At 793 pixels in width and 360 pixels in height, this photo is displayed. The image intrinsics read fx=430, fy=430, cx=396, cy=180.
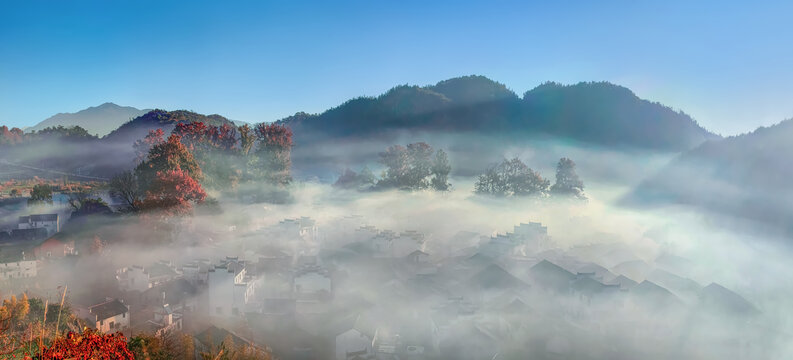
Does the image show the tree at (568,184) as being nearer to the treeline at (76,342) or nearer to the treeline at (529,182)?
the treeline at (529,182)

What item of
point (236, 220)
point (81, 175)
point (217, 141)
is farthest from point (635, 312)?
point (81, 175)

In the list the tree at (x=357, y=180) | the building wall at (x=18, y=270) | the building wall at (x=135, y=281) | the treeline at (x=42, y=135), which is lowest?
the building wall at (x=135, y=281)

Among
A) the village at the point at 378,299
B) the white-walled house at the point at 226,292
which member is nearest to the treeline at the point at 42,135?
the village at the point at 378,299

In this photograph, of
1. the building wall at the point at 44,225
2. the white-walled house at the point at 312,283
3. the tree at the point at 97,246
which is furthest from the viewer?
the building wall at the point at 44,225

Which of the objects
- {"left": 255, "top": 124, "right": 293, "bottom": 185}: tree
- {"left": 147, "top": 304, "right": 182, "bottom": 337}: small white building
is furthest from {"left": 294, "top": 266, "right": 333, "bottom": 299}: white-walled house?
{"left": 255, "top": 124, "right": 293, "bottom": 185}: tree

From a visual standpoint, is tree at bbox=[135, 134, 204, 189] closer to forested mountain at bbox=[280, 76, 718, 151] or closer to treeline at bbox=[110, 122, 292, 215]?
treeline at bbox=[110, 122, 292, 215]

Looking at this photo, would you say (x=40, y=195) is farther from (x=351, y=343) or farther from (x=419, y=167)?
(x=419, y=167)

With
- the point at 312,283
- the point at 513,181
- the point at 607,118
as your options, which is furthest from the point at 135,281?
the point at 607,118

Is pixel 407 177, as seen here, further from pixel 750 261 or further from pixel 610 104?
pixel 610 104
